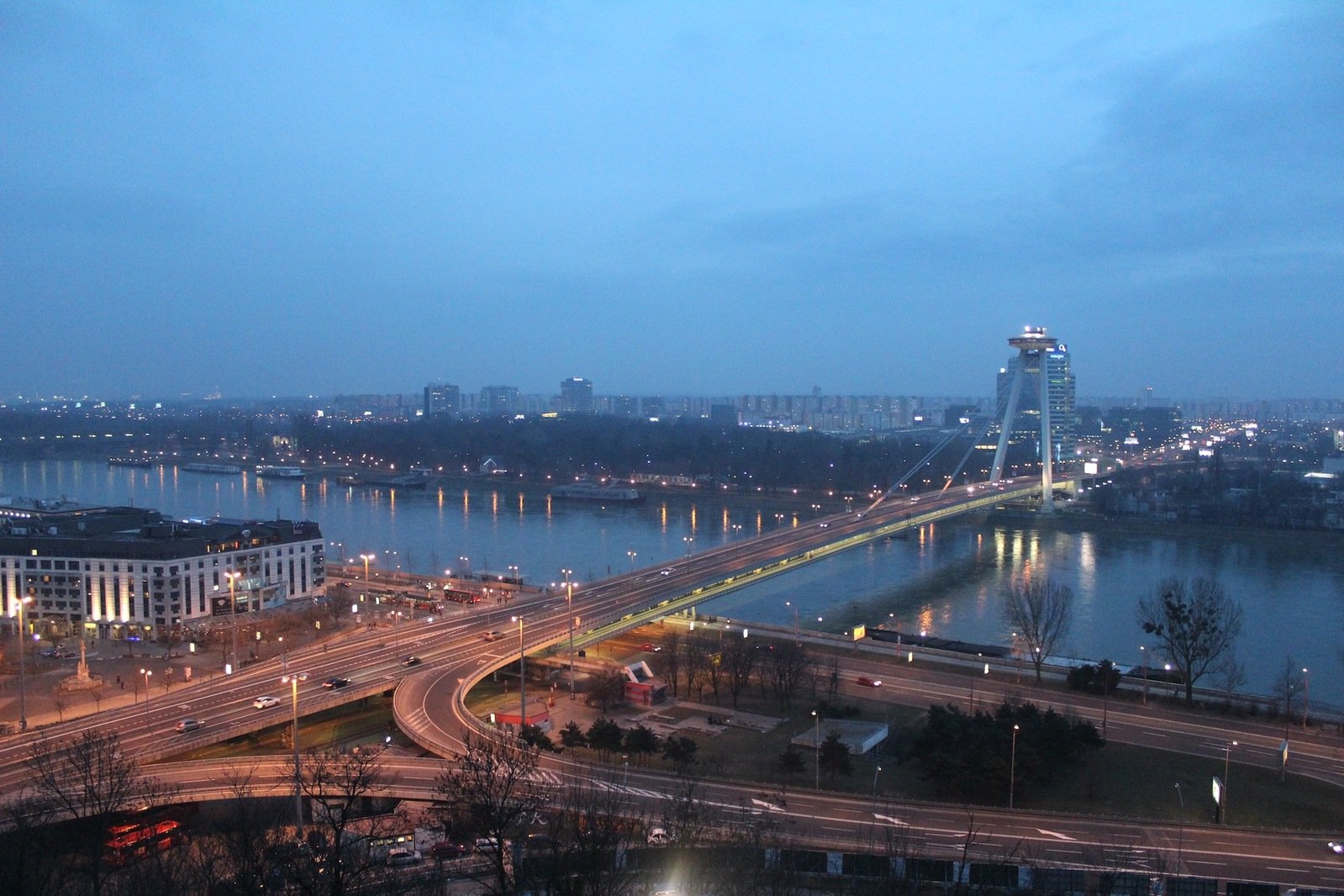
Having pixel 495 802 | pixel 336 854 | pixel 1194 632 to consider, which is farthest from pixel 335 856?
pixel 1194 632

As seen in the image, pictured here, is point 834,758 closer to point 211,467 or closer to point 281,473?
point 281,473

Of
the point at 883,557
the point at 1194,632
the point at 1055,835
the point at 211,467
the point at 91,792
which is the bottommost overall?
the point at 883,557

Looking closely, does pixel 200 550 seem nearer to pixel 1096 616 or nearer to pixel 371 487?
pixel 1096 616

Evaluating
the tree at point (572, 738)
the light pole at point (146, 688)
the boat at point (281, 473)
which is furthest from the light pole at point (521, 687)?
the boat at point (281, 473)

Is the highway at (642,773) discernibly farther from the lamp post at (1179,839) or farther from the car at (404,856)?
the car at (404,856)

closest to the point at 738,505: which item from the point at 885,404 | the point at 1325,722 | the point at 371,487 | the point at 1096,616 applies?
the point at 371,487

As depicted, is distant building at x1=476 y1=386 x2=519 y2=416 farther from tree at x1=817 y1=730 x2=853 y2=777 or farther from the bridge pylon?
tree at x1=817 y1=730 x2=853 y2=777

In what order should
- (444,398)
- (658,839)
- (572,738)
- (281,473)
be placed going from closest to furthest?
(658,839), (572,738), (281,473), (444,398)
